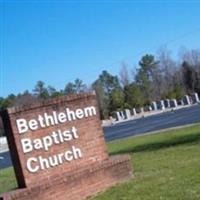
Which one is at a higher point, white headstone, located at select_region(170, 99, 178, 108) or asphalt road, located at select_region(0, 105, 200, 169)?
white headstone, located at select_region(170, 99, 178, 108)

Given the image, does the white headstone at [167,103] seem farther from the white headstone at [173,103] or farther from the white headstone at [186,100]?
the white headstone at [186,100]

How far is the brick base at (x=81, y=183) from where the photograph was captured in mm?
10883

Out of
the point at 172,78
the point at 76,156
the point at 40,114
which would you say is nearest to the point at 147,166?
the point at 76,156

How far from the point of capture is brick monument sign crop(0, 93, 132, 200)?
1120cm

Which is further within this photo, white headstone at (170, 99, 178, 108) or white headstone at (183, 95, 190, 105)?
white headstone at (183, 95, 190, 105)

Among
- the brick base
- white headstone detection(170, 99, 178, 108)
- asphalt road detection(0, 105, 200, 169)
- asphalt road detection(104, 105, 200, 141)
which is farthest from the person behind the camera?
white headstone detection(170, 99, 178, 108)

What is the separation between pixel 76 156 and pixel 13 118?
175cm

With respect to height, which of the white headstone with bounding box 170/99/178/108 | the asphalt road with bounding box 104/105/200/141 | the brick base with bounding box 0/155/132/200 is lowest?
the asphalt road with bounding box 104/105/200/141

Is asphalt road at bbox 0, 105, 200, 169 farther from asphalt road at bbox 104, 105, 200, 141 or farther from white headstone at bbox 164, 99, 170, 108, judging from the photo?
white headstone at bbox 164, 99, 170, 108

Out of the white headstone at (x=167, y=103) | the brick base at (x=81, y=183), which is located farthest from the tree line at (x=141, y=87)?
the brick base at (x=81, y=183)

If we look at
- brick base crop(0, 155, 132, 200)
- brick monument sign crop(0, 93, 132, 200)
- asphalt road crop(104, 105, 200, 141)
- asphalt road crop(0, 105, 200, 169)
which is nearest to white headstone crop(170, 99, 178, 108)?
asphalt road crop(104, 105, 200, 141)

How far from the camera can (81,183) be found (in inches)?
464

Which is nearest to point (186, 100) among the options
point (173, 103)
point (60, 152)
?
point (173, 103)

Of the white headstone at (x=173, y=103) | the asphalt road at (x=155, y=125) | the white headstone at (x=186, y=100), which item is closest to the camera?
the asphalt road at (x=155, y=125)
